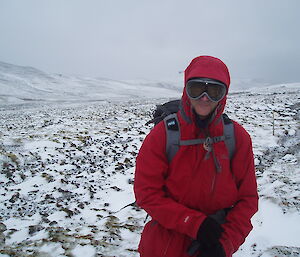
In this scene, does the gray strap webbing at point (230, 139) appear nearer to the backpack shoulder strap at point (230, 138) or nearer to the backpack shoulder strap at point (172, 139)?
the backpack shoulder strap at point (230, 138)

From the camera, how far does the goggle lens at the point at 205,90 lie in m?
1.94

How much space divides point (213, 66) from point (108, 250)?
3.45 metres

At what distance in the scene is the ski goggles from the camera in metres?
1.94

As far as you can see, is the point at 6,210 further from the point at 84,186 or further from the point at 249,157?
the point at 249,157

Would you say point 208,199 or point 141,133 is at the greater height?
point 208,199

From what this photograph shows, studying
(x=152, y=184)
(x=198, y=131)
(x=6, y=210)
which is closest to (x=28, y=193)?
(x=6, y=210)

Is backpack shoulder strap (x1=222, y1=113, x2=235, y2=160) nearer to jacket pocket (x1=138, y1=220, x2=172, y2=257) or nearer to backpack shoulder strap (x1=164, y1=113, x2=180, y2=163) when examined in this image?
backpack shoulder strap (x1=164, y1=113, x2=180, y2=163)

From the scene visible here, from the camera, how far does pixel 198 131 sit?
2.01m

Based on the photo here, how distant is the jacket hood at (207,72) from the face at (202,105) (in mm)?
56

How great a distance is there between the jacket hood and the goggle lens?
60mm

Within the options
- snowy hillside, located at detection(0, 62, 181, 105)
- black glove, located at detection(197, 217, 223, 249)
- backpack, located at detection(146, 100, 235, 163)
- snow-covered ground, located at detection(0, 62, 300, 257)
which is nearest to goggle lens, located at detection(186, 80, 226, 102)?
backpack, located at detection(146, 100, 235, 163)

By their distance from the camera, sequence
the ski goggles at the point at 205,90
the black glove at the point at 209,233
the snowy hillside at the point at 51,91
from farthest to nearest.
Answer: the snowy hillside at the point at 51,91
the ski goggles at the point at 205,90
the black glove at the point at 209,233

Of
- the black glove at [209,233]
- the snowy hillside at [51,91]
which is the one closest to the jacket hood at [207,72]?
the black glove at [209,233]

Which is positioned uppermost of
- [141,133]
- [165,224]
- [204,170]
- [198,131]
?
[198,131]
